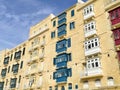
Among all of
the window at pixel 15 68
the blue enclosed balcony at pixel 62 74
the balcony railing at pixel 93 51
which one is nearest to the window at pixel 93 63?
the balcony railing at pixel 93 51

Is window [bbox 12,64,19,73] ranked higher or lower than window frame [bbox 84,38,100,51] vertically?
lower

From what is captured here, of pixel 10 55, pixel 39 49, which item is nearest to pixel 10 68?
pixel 10 55

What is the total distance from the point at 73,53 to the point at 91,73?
21.2 feet

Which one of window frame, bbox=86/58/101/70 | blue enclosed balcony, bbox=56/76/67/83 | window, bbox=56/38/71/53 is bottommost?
blue enclosed balcony, bbox=56/76/67/83

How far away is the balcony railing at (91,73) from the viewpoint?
86.6 ft

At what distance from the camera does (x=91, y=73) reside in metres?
27.5

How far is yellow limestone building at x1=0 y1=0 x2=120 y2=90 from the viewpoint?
2669 cm

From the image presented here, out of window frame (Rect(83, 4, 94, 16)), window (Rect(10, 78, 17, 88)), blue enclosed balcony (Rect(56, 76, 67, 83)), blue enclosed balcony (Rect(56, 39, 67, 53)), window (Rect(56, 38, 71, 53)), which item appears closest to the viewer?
blue enclosed balcony (Rect(56, 76, 67, 83))

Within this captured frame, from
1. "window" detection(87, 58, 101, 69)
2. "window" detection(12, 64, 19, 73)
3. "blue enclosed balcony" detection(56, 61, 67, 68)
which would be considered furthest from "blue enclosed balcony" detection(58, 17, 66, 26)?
"window" detection(12, 64, 19, 73)

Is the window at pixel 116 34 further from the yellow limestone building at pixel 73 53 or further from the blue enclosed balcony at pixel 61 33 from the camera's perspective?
the blue enclosed balcony at pixel 61 33

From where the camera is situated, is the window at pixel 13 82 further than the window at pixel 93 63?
Yes

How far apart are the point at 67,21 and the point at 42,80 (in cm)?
1442

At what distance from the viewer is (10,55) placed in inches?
2057

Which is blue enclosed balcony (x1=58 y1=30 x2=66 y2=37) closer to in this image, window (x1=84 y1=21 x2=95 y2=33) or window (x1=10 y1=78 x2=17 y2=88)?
window (x1=84 y1=21 x2=95 y2=33)
